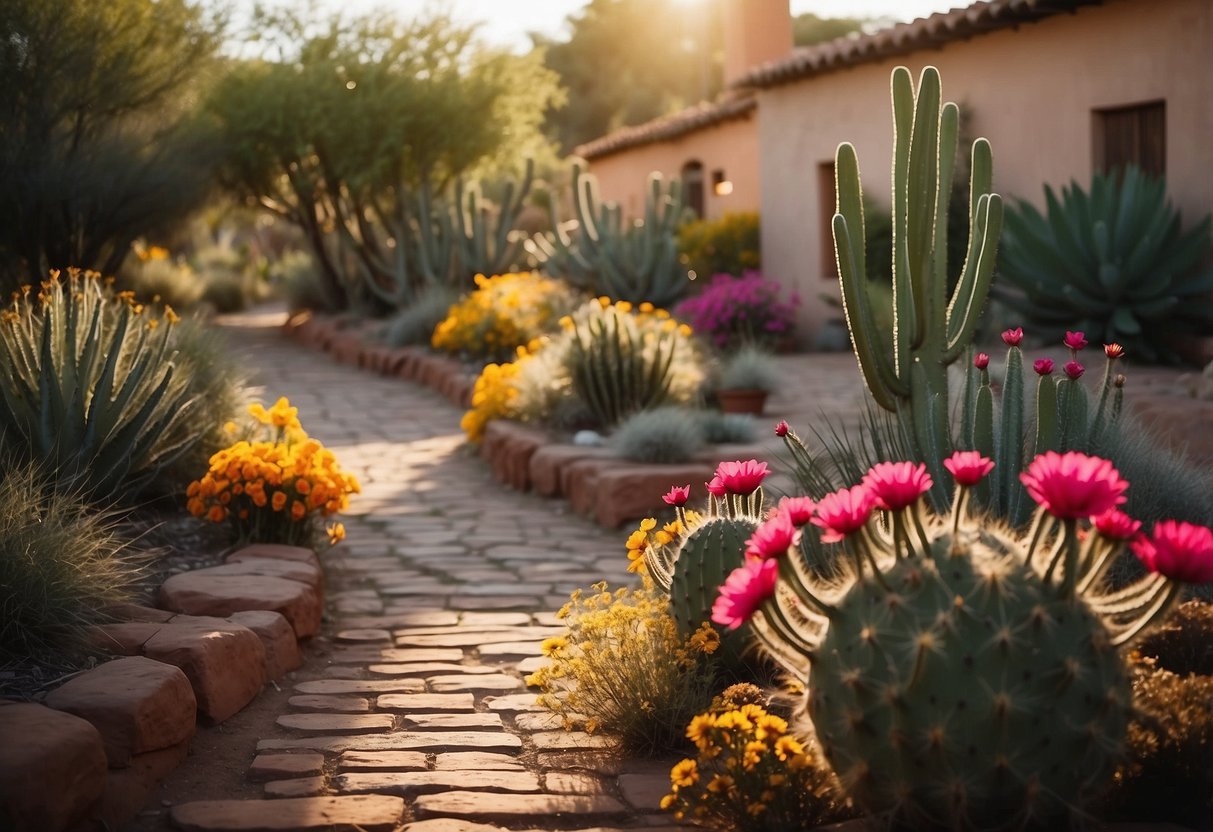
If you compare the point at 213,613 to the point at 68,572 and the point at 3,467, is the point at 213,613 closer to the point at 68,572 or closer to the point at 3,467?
the point at 68,572

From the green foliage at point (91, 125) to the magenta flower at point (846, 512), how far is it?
9631 millimetres

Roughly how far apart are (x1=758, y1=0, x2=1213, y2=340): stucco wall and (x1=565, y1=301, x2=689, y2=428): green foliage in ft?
15.3

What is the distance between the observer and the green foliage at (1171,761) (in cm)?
309

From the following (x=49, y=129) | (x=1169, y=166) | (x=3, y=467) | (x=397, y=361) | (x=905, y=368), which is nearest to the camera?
(x=905, y=368)

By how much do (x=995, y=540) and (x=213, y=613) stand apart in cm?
291

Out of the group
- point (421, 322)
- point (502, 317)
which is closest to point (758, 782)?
point (502, 317)

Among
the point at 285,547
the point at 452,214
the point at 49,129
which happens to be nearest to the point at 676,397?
the point at 285,547

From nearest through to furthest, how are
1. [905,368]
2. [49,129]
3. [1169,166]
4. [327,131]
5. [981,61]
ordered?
1. [905,368]
2. [1169,166]
3. [49,129]
4. [981,61]
5. [327,131]

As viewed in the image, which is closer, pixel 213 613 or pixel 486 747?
pixel 486 747

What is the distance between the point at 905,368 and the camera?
15.0 feet

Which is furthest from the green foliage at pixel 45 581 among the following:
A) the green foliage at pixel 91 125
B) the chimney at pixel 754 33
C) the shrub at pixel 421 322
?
the chimney at pixel 754 33

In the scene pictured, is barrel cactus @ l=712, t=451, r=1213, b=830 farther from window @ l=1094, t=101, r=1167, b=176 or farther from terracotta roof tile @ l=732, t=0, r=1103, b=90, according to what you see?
terracotta roof tile @ l=732, t=0, r=1103, b=90

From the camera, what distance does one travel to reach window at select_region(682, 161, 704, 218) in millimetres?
22547

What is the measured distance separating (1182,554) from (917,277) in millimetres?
2039
